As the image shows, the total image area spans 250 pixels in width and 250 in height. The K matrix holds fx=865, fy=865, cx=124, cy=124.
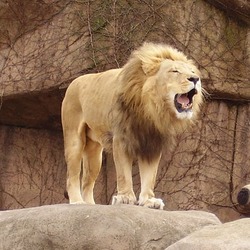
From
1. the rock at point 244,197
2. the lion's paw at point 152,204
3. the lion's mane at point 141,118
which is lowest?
the lion's paw at point 152,204

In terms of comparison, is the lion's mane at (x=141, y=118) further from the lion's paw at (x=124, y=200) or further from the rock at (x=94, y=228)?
the rock at (x=94, y=228)

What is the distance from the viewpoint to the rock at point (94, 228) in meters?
4.86

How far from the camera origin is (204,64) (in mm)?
7891

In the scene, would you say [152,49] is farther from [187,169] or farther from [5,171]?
[5,171]

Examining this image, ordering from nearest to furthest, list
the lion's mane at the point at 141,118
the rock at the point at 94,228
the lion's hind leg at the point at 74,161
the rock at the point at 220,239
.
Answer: the rock at the point at 220,239
the rock at the point at 94,228
the lion's mane at the point at 141,118
the lion's hind leg at the point at 74,161

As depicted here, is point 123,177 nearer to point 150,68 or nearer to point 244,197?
point 150,68

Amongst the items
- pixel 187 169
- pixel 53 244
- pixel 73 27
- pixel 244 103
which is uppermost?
pixel 73 27

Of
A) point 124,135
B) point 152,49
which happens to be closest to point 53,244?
point 124,135

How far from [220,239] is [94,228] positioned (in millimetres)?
768

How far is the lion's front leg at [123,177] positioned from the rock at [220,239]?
2.11 ft

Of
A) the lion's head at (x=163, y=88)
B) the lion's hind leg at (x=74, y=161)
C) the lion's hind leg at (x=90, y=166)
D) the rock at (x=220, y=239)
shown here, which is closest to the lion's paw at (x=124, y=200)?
the lion's head at (x=163, y=88)

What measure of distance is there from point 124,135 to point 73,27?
9.07ft

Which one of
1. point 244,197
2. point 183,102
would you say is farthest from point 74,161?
point 244,197

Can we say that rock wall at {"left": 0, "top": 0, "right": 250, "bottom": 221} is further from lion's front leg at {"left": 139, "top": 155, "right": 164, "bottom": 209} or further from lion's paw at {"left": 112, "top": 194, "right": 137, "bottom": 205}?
lion's paw at {"left": 112, "top": 194, "right": 137, "bottom": 205}
